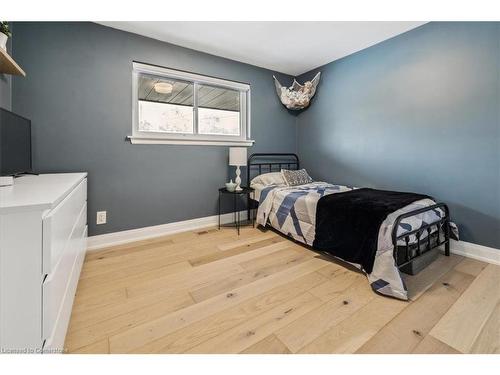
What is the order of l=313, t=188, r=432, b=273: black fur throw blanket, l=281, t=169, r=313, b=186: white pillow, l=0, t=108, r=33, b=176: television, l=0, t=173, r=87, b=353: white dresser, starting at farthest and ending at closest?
l=281, t=169, r=313, b=186: white pillow, l=313, t=188, r=432, b=273: black fur throw blanket, l=0, t=108, r=33, b=176: television, l=0, t=173, r=87, b=353: white dresser

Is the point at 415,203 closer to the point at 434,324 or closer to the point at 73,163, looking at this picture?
the point at 434,324

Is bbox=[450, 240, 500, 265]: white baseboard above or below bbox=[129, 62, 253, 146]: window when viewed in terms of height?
below

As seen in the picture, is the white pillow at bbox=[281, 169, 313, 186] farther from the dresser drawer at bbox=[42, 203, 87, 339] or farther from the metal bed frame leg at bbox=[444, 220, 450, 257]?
the dresser drawer at bbox=[42, 203, 87, 339]

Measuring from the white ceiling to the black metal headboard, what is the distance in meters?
1.36

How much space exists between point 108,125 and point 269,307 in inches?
91.2

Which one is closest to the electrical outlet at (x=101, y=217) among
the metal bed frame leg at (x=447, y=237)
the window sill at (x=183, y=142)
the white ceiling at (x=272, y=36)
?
the window sill at (x=183, y=142)

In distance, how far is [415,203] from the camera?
1.99 meters

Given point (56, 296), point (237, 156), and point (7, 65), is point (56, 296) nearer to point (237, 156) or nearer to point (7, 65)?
point (7, 65)

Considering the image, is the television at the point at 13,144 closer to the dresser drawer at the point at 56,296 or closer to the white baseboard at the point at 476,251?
the dresser drawer at the point at 56,296

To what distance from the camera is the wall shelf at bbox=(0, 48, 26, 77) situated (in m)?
1.41

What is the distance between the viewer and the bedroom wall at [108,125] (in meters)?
2.04

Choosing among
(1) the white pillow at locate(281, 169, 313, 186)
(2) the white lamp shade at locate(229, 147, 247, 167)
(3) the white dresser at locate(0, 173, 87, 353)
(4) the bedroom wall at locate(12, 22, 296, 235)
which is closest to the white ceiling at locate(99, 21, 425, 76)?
(4) the bedroom wall at locate(12, 22, 296, 235)

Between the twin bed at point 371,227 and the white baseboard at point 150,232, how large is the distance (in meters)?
0.84
